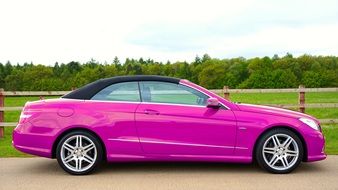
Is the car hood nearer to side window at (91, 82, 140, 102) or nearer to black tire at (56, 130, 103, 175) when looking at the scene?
side window at (91, 82, 140, 102)

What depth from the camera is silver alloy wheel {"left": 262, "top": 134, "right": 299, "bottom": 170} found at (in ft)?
23.1

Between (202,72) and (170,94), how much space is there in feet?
255

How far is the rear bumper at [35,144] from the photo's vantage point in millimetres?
7066

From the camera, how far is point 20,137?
23.5 ft

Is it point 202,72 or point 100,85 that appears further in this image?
point 202,72

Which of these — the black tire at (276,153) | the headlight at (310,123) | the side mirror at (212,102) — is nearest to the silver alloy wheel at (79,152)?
the side mirror at (212,102)

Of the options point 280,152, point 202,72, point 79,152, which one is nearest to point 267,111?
point 280,152

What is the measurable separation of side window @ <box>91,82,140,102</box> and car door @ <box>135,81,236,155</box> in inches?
10.1

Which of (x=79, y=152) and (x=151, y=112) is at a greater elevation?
(x=151, y=112)

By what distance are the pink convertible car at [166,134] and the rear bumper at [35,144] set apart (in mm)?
14

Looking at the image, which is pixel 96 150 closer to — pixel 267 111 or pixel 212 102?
pixel 212 102

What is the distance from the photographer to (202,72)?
84.4 m

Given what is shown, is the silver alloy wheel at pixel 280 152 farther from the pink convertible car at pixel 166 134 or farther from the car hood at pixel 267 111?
the car hood at pixel 267 111

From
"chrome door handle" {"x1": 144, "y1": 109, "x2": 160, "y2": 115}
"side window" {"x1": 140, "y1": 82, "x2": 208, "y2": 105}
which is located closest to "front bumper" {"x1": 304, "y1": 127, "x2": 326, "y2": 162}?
"side window" {"x1": 140, "y1": 82, "x2": 208, "y2": 105}
